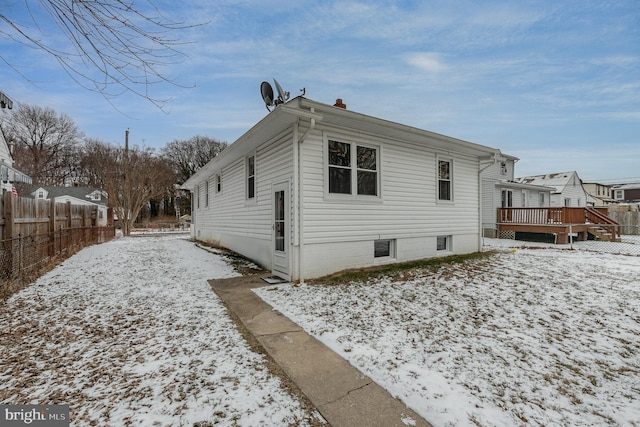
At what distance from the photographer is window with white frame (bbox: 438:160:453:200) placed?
9.00 m

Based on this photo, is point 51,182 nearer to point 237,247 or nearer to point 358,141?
point 237,247

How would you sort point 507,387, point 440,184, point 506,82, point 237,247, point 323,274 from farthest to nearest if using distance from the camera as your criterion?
1. point 506,82
2. point 237,247
3. point 440,184
4. point 323,274
5. point 507,387

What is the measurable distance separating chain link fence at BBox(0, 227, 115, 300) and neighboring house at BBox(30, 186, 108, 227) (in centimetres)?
2663

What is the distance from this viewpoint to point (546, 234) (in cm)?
1488

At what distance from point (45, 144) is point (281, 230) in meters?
41.0

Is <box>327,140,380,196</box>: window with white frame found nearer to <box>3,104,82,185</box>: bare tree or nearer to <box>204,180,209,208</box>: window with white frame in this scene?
<box>204,180,209,208</box>: window with white frame

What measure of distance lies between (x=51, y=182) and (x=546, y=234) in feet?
165

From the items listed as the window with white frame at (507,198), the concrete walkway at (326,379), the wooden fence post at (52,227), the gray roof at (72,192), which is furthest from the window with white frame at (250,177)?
the gray roof at (72,192)

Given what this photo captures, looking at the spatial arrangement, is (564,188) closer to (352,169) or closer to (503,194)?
(503,194)

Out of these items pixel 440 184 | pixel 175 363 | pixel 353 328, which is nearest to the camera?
pixel 175 363

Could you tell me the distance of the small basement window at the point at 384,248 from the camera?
7.65m

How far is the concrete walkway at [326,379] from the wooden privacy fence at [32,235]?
4.70 meters

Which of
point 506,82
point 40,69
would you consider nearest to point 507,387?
point 40,69

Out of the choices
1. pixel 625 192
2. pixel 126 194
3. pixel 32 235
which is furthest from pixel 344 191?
pixel 625 192
